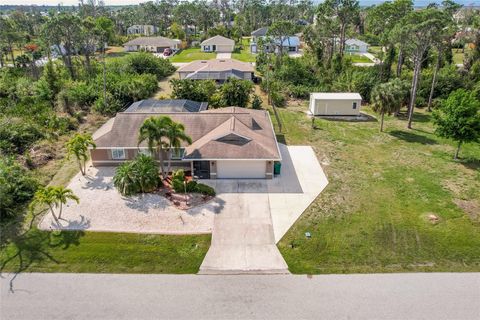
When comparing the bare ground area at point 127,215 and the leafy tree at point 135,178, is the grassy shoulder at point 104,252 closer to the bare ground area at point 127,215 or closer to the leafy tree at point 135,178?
the bare ground area at point 127,215

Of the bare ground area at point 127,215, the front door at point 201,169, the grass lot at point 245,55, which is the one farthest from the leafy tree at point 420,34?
the grass lot at point 245,55

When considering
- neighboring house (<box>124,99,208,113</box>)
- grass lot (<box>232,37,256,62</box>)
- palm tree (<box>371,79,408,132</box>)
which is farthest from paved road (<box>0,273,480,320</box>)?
grass lot (<box>232,37,256,62</box>)

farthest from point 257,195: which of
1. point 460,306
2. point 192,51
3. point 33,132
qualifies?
point 192,51

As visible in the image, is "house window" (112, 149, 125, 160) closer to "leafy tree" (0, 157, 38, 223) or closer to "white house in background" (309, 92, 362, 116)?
"leafy tree" (0, 157, 38, 223)

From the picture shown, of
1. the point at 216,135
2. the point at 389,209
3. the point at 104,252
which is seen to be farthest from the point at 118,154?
the point at 389,209

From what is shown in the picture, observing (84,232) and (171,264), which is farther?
(84,232)

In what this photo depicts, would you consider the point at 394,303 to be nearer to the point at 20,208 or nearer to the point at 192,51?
the point at 20,208

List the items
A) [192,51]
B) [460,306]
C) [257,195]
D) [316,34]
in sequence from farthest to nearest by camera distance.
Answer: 1. [192,51]
2. [316,34]
3. [257,195]
4. [460,306]
